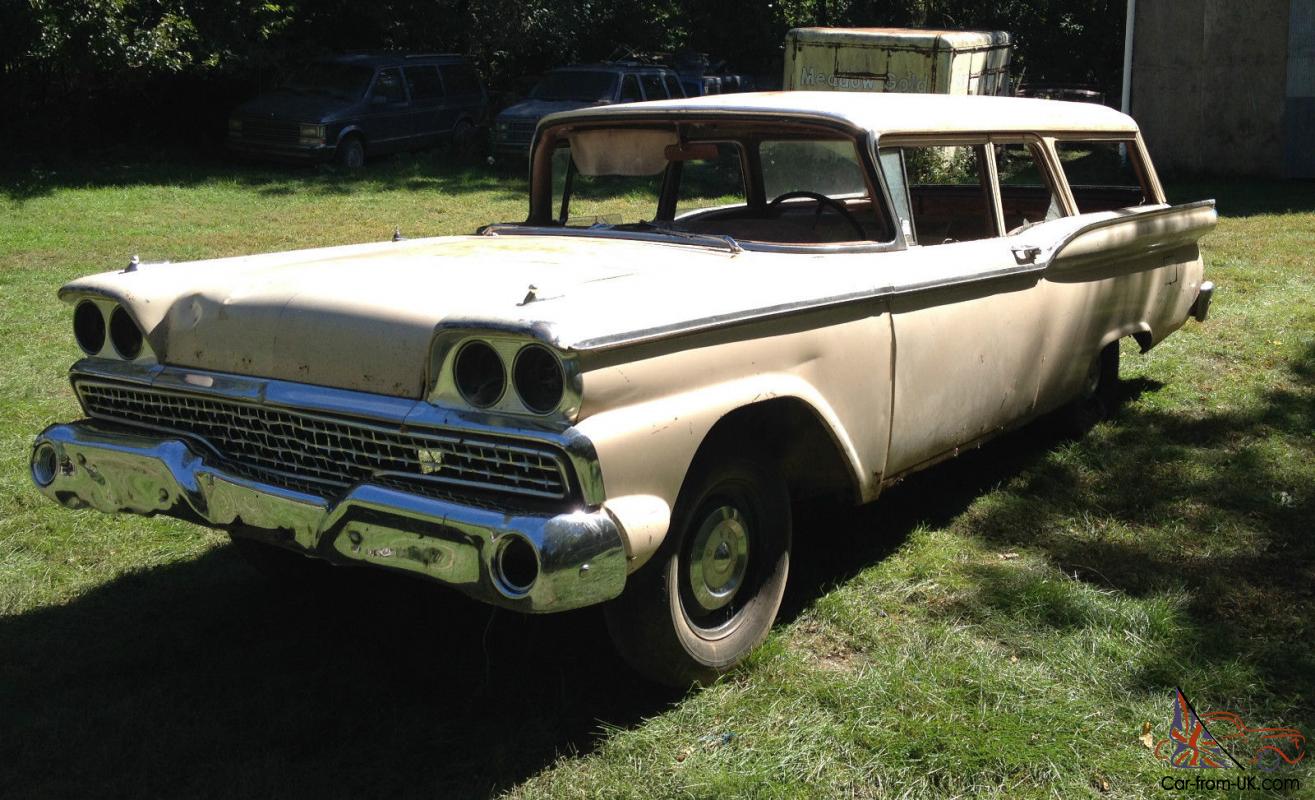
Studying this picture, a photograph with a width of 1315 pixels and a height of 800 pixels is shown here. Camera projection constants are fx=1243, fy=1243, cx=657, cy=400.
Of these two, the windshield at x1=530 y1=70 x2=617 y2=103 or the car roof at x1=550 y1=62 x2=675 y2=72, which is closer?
the windshield at x1=530 y1=70 x2=617 y2=103

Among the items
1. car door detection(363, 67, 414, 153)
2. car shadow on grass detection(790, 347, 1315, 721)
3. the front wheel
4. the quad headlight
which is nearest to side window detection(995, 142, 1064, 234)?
car shadow on grass detection(790, 347, 1315, 721)

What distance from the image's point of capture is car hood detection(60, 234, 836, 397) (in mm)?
2834

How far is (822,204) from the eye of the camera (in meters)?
4.32

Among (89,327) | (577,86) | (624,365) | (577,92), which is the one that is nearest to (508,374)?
(624,365)

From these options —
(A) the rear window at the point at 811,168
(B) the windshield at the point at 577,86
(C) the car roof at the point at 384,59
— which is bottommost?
(A) the rear window at the point at 811,168

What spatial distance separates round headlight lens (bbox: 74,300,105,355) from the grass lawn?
2.87 ft

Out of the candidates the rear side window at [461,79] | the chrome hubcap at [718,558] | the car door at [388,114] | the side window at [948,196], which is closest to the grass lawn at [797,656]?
the chrome hubcap at [718,558]

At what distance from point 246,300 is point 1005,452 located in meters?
3.35

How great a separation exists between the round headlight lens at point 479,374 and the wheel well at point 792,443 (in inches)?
23.4

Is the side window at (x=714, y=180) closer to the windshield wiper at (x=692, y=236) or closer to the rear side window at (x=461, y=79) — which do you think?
the windshield wiper at (x=692, y=236)

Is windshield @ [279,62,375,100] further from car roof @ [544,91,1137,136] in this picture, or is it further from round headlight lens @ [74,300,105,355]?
round headlight lens @ [74,300,105,355]

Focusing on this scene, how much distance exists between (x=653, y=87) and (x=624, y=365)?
50.2ft

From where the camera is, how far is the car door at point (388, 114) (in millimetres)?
16750

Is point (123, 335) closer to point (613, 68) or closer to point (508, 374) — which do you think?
point (508, 374)
